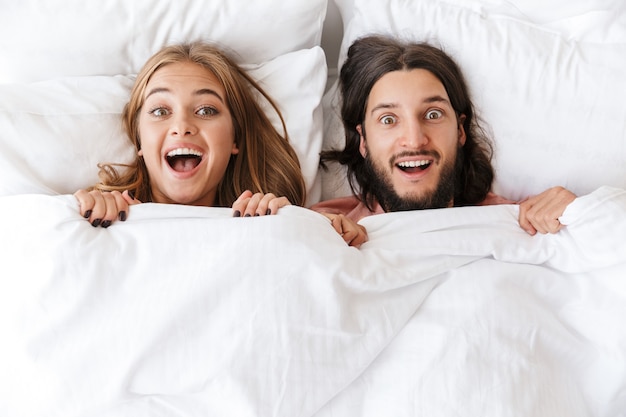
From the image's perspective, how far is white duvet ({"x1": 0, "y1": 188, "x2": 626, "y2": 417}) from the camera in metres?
1.08

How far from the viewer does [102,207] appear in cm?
126

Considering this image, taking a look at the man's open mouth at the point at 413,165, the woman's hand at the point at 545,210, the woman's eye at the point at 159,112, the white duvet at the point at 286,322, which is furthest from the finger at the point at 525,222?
the woman's eye at the point at 159,112

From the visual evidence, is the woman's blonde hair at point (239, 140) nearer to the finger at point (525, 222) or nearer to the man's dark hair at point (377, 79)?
the man's dark hair at point (377, 79)

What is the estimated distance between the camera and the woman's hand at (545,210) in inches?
52.3

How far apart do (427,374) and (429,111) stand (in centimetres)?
63

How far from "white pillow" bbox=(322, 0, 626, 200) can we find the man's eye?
0.67 ft

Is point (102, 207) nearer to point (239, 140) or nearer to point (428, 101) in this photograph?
point (239, 140)

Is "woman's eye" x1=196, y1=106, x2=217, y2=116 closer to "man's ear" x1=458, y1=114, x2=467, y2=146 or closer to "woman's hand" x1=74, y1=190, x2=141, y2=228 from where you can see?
"woman's hand" x1=74, y1=190, x2=141, y2=228

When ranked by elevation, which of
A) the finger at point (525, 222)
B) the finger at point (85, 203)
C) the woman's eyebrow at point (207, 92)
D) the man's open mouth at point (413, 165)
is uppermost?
the woman's eyebrow at point (207, 92)

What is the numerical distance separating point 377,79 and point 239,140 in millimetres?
352

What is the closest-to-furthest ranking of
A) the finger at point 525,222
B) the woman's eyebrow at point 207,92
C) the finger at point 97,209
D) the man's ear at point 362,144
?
the finger at point 97,209 → the finger at point 525,222 → the woman's eyebrow at point 207,92 → the man's ear at point 362,144

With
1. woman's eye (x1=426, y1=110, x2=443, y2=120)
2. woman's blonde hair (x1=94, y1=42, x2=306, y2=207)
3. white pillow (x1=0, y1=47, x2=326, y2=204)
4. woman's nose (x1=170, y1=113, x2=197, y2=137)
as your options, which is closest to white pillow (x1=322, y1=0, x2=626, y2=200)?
woman's eye (x1=426, y1=110, x2=443, y2=120)

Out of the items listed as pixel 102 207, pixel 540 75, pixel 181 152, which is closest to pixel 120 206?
pixel 102 207

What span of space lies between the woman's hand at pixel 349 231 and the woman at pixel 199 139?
154 mm
